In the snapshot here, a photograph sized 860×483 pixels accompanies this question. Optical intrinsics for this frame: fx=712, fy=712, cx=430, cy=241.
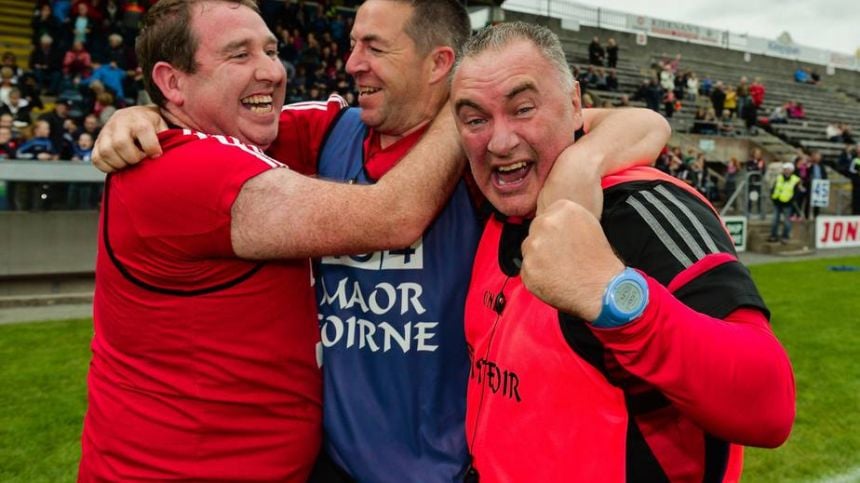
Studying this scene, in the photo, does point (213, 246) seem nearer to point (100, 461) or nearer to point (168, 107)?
point (168, 107)

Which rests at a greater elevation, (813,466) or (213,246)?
(213,246)

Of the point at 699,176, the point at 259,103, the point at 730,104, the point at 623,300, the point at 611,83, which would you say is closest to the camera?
the point at 623,300

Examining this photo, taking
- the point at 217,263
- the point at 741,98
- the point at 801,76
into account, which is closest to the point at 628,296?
the point at 217,263

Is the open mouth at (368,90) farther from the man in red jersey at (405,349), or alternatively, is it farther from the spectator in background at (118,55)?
the spectator in background at (118,55)

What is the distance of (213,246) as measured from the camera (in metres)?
1.92

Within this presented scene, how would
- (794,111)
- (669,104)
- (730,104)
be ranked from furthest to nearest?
(794,111) → (730,104) → (669,104)

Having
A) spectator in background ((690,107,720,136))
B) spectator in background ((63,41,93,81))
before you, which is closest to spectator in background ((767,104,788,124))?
spectator in background ((690,107,720,136))

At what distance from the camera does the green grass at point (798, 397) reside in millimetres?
4531

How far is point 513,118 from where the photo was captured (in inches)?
76.0

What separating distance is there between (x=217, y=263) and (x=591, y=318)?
42.9 inches

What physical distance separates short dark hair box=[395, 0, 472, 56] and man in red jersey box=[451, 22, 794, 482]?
22.7 inches

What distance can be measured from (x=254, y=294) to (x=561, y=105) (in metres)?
1.01

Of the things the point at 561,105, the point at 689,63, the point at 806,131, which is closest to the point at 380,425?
the point at 561,105

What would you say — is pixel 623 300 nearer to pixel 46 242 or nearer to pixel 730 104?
pixel 46 242
